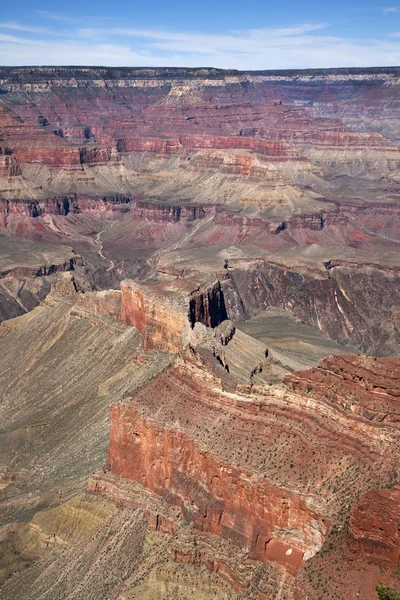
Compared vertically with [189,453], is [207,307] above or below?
below

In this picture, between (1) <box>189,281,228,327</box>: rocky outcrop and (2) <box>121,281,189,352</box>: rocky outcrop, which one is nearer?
(2) <box>121,281,189,352</box>: rocky outcrop

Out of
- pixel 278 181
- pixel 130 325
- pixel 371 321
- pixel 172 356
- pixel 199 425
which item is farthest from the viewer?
pixel 278 181

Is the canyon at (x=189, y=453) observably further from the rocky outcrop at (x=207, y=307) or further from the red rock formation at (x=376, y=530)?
the rocky outcrop at (x=207, y=307)

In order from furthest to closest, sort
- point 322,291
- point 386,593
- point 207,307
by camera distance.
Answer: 1. point 322,291
2. point 207,307
3. point 386,593

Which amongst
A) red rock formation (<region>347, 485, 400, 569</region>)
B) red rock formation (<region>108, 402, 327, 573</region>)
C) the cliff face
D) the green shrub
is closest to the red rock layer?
the cliff face

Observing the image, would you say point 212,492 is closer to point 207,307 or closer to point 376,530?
point 376,530

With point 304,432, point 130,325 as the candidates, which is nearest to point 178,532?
point 304,432

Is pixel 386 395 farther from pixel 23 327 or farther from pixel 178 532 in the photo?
pixel 23 327

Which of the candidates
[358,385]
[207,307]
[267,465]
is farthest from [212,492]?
[207,307]

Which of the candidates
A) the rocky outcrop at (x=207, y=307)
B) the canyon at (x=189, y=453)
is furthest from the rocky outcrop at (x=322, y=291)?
the rocky outcrop at (x=207, y=307)

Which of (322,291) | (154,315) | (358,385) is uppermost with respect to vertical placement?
(358,385)

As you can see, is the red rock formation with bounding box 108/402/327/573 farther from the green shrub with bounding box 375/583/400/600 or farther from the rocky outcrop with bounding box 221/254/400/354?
the rocky outcrop with bounding box 221/254/400/354
